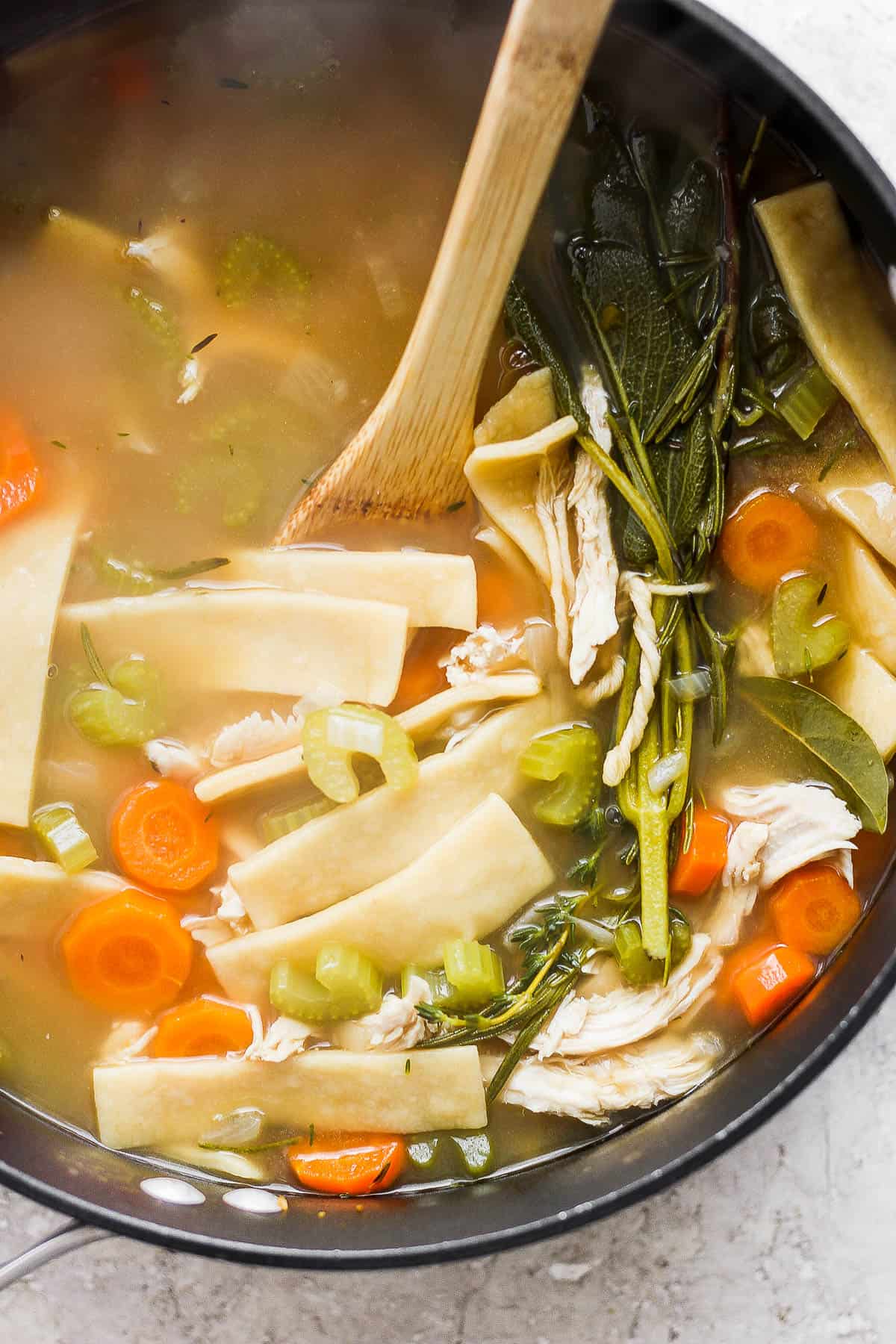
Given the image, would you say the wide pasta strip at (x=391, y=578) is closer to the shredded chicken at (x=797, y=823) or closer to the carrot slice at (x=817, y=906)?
the shredded chicken at (x=797, y=823)

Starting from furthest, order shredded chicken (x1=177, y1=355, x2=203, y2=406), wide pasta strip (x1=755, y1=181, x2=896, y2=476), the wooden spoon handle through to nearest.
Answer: shredded chicken (x1=177, y1=355, x2=203, y2=406)
wide pasta strip (x1=755, y1=181, x2=896, y2=476)
the wooden spoon handle

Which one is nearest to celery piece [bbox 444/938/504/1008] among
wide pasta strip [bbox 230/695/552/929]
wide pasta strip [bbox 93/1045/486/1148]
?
wide pasta strip [bbox 93/1045/486/1148]

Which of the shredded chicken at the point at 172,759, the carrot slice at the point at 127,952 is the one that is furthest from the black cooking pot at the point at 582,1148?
the shredded chicken at the point at 172,759

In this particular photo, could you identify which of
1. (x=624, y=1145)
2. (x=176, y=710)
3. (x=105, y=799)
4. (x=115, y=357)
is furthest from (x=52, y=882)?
(x=624, y=1145)

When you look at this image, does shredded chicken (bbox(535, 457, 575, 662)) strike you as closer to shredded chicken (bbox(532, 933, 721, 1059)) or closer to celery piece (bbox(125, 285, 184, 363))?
shredded chicken (bbox(532, 933, 721, 1059))

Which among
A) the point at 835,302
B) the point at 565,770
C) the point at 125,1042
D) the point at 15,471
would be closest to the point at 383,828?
the point at 565,770

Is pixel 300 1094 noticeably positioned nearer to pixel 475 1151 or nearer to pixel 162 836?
pixel 475 1151
